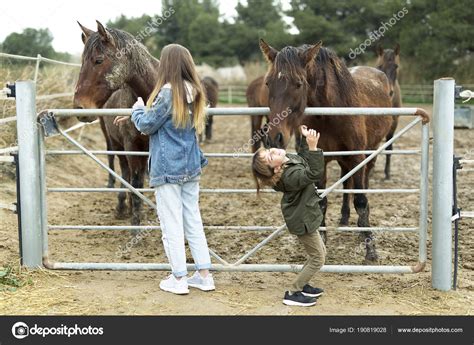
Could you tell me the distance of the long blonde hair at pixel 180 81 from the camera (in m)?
3.32

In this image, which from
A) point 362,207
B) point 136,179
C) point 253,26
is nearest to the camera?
point 362,207

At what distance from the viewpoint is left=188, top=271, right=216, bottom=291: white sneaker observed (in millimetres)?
3730

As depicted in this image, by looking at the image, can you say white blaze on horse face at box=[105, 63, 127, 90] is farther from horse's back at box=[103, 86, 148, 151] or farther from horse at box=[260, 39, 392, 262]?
horse at box=[260, 39, 392, 262]

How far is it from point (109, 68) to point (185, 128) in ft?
5.75

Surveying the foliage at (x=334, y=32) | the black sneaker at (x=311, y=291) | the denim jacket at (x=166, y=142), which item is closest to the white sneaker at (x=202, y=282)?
the black sneaker at (x=311, y=291)

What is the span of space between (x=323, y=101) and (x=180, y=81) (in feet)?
5.78

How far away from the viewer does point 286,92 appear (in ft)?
13.1

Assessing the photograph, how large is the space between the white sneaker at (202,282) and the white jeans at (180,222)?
0.10 metres

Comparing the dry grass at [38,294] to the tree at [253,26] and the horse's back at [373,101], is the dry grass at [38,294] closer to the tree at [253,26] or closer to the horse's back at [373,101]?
the horse's back at [373,101]

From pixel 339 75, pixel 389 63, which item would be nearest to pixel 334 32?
pixel 389 63

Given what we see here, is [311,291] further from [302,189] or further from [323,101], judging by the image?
[323,101]

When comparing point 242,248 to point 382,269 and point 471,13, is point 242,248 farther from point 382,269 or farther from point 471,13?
point 471,13
